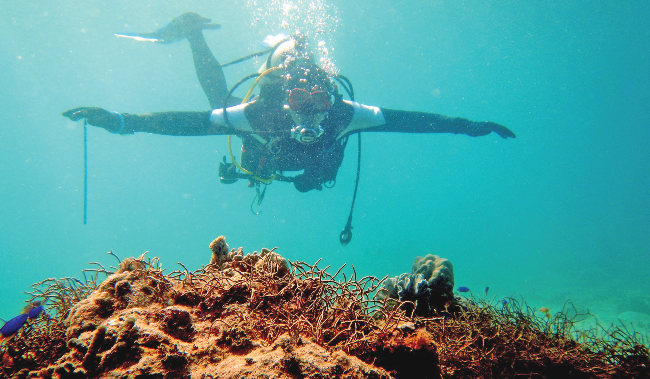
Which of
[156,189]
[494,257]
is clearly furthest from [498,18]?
[156,189]

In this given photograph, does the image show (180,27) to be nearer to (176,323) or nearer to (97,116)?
(97,116)

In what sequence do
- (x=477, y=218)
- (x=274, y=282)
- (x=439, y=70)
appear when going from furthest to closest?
(x=477, y=218)
(x=439, y=70)
(x=274, y=282)

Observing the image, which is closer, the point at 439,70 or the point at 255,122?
the point at 255,122

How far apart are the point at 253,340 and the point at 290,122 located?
5.96 m

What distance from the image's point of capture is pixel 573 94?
75.9m

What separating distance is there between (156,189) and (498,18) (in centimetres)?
13806

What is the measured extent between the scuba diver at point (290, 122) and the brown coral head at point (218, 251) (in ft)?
13.1

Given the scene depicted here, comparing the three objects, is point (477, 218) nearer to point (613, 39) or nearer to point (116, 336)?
point (613, 39)

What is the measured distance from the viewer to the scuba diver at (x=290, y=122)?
19.8 feet

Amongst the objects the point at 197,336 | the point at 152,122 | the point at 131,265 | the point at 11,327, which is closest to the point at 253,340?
the point at 197,336

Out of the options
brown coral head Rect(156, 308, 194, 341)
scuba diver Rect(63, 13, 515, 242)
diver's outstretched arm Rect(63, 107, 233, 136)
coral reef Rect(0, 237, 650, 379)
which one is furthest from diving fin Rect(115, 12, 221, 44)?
brown coral head Rect(156, 308, 194, 341)

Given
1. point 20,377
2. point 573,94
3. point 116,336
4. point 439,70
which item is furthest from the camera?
point 573,94

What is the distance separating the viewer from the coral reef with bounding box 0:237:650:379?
45.0 inches

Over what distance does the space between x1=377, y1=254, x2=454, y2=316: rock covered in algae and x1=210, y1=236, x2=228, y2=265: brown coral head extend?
213cm
